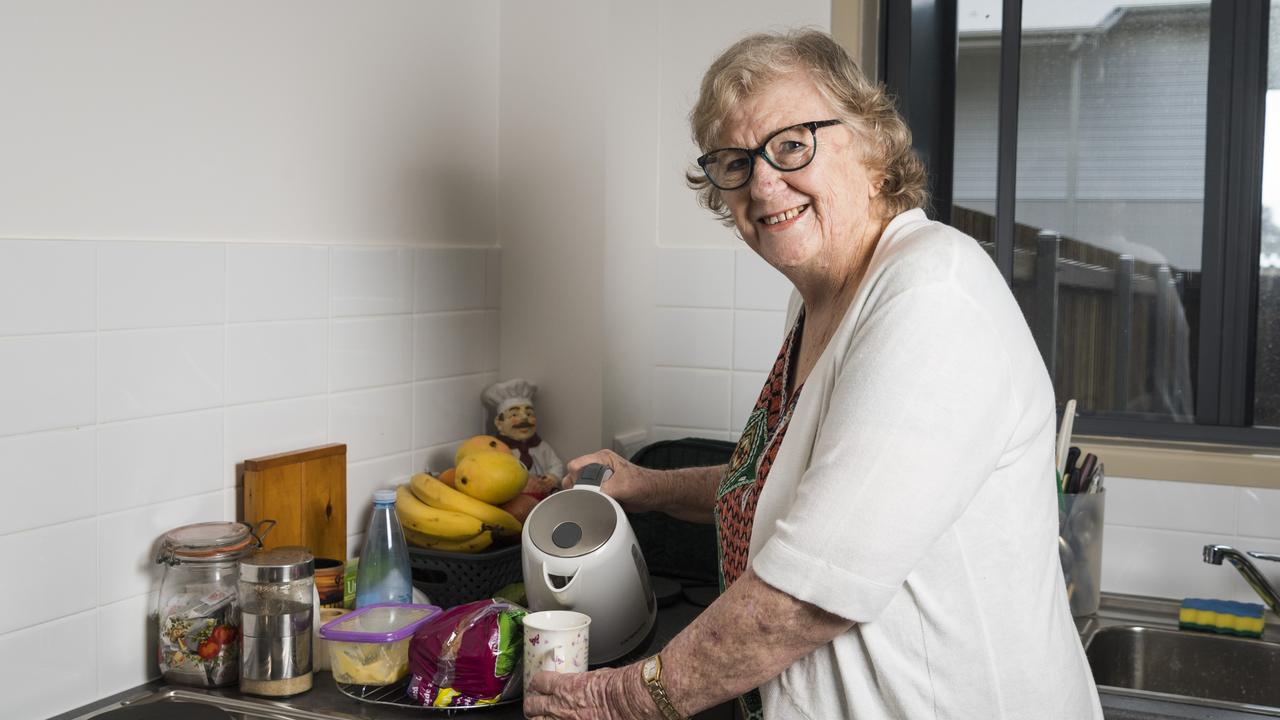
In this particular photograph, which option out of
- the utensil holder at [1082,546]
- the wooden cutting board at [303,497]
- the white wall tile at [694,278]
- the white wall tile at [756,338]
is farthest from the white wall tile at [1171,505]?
the wooden cutting board at [303,497]

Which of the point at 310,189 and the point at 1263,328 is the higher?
the point at 310,189

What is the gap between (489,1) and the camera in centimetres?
206

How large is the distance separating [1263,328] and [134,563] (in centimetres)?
185

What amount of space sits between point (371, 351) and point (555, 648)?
691 mm

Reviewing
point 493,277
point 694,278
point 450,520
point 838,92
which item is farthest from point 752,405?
point 838,92

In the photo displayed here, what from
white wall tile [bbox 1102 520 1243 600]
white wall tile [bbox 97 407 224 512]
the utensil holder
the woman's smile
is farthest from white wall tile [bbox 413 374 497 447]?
white wall tile [bbox 1102 520 1243 600]

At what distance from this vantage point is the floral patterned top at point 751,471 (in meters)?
1.20

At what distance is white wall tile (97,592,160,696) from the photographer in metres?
1.36

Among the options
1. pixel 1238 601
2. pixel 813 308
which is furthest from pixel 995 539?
pixel 1238 601

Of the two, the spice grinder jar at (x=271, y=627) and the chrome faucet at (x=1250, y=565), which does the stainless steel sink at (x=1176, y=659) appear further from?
the spice grinder jar at (x=271, y=627)

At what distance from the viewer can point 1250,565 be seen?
1.70 metres

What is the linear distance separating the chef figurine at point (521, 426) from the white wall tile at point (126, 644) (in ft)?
2.27

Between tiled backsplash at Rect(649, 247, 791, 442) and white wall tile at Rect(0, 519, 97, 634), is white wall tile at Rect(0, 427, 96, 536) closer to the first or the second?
white wall tile at Rect(0, 519, 97, 634)

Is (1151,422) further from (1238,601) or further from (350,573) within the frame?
(350,573)
